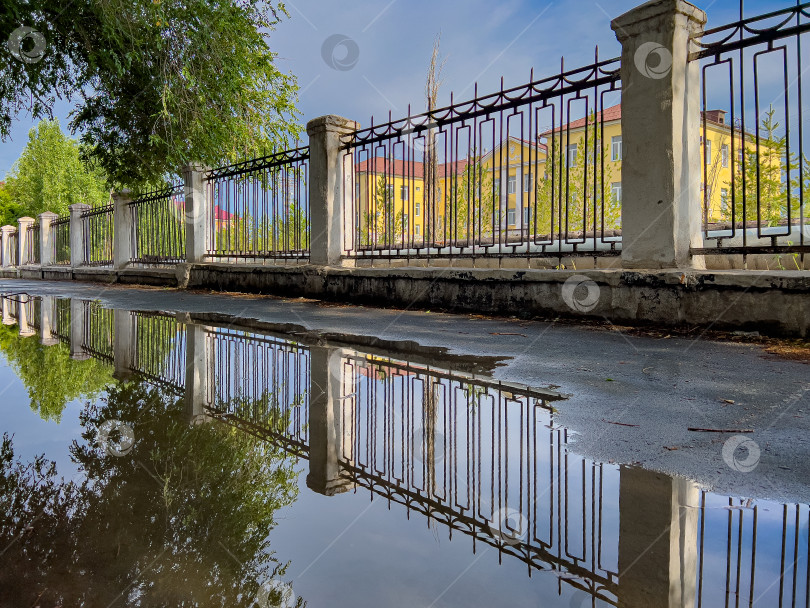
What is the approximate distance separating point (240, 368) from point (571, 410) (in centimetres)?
225

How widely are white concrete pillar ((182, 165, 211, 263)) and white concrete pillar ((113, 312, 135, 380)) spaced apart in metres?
5.53

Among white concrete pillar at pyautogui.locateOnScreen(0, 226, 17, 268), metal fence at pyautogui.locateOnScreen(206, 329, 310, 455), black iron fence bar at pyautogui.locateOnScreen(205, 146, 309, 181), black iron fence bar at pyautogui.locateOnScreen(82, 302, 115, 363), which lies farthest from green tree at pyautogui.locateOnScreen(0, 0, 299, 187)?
white concrete pillar at pyautogui.locateOnScreen(0, 226, 17, 268)

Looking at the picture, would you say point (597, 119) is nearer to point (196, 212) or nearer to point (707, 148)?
point (707, 148)

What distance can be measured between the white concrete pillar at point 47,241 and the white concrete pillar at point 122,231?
372 inches

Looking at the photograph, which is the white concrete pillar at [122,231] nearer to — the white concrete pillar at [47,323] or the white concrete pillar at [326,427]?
the white concrete pillar at [47,323]

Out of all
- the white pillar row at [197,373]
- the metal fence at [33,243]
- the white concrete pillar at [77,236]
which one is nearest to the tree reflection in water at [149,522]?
the white pillar row at [197,373]

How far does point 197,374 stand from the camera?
12.3 feet

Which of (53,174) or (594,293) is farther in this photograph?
(53,174)

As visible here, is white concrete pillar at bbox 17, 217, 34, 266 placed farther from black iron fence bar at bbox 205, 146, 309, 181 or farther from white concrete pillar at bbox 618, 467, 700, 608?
white concrete pillar at bbox 618, 467, 700, 608

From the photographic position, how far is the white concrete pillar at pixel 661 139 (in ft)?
16.9

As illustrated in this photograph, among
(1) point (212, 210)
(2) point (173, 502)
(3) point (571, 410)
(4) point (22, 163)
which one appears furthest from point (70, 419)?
(4) point (22, 163)

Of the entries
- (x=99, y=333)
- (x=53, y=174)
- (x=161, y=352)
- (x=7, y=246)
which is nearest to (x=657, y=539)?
(x=161, y=352)

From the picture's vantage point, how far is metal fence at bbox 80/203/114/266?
18375 millimetres

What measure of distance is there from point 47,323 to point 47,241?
2099cm
